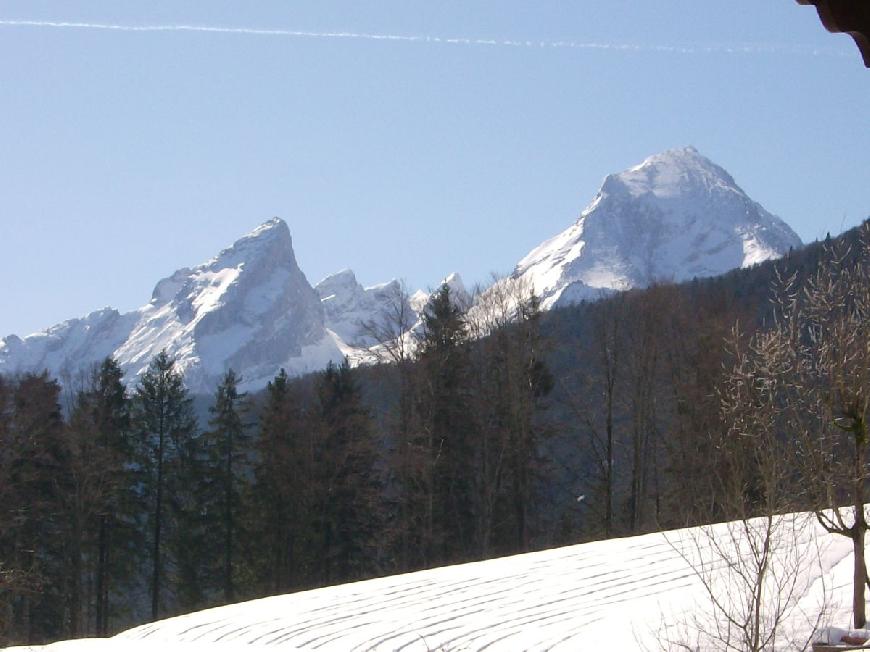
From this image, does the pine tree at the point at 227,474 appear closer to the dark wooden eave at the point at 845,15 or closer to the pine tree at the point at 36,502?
the pine tree at the point at 36,502

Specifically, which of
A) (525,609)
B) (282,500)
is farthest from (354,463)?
(525,609)

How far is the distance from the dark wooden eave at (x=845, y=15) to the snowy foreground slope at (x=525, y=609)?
482 inches

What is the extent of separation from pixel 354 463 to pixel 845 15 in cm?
3971

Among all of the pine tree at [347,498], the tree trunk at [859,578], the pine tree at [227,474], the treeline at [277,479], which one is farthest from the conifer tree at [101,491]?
the tree trunk at [859,578]

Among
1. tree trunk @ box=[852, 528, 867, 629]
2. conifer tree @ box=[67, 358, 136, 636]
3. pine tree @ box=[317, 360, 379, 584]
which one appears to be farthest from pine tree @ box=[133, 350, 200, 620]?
tree trunk @ box=[852, 528, 867, 629]

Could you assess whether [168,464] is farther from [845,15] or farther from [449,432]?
[845,15]

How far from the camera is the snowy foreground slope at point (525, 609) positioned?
1675cm

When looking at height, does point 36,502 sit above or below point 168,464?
below

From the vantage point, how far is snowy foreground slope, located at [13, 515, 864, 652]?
16750 mm

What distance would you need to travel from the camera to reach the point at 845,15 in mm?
2988

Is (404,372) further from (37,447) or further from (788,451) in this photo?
(788,451)

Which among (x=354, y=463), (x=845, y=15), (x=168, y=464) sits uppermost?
(x=168, y=464)

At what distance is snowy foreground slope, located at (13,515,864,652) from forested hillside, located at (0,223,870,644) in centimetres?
1411

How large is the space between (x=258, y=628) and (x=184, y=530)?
24518 millimetres
